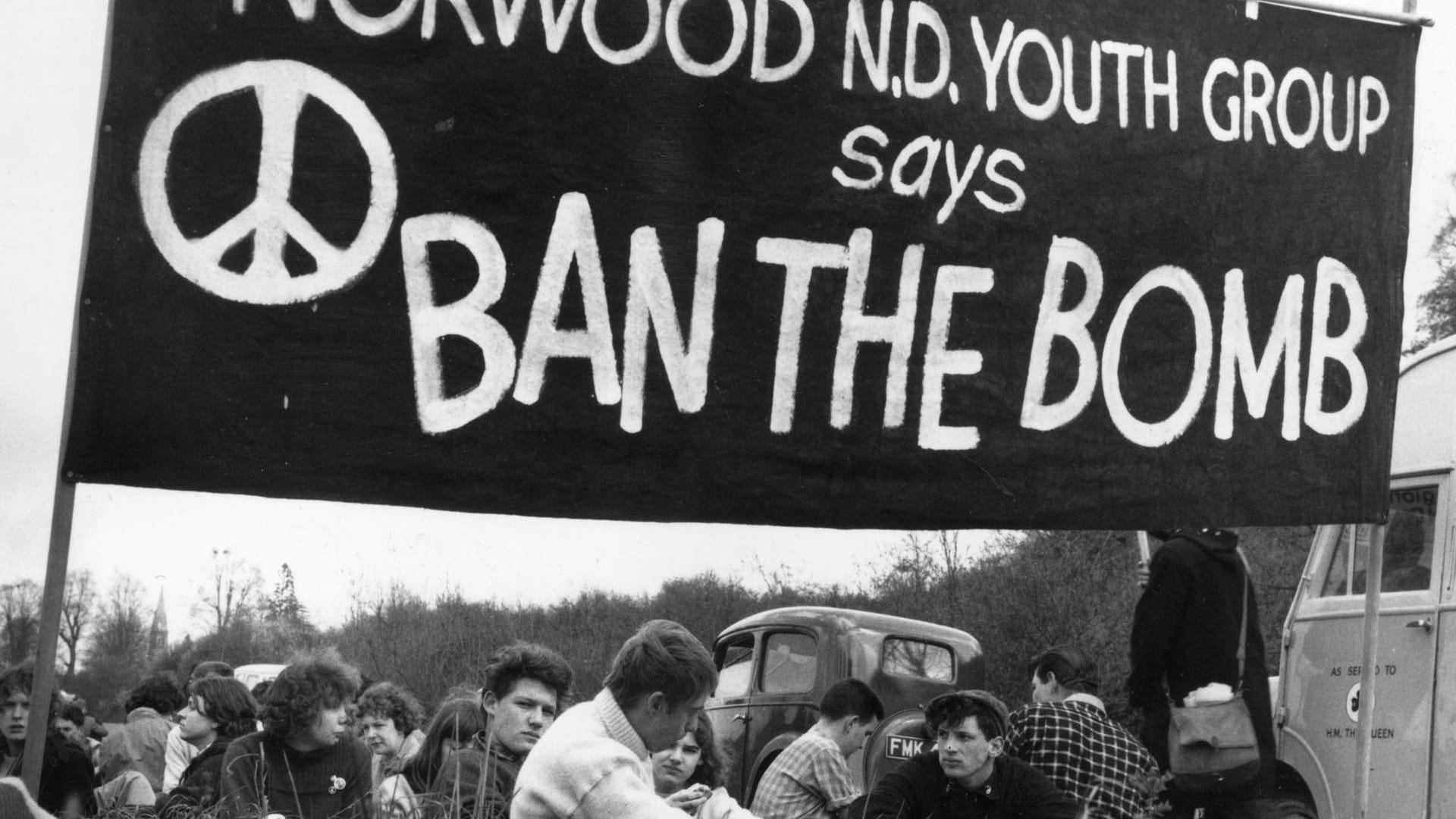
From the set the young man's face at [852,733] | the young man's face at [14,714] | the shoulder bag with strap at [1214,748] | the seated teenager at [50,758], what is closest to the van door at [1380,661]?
the shoulder bag with strap at [1214,748]

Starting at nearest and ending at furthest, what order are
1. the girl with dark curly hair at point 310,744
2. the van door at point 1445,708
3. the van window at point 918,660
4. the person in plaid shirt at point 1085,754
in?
the girl with dark curly hair at point 310,744
the person in plaid shirt at point 1085,754
the van door at point 1445,708
the van window at point 918,660

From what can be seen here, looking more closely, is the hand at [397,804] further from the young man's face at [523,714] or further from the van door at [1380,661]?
the van door at [1380,661]

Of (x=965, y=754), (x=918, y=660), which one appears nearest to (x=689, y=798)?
(x=965, y=754)

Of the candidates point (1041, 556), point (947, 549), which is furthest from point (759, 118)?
point (1041, 556)

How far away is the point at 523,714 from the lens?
462 centimetres

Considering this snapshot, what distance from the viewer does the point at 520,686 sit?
4656 mm

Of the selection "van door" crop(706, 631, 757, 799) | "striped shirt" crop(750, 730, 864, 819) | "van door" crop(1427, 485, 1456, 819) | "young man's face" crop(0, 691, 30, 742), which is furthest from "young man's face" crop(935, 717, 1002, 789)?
"van door" crop(706, 631, 757, 799)

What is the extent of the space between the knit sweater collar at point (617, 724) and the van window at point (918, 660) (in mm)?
10149

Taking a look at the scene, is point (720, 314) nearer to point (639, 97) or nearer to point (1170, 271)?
point (639, 97)

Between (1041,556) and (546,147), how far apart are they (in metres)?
19.7

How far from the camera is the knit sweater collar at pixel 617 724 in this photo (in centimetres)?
302

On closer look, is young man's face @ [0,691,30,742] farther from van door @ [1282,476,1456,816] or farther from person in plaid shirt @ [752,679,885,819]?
van door @ [1282,476,1456,816]

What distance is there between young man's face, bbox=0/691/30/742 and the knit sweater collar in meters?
3.59

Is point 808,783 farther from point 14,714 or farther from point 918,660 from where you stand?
point 918,660
